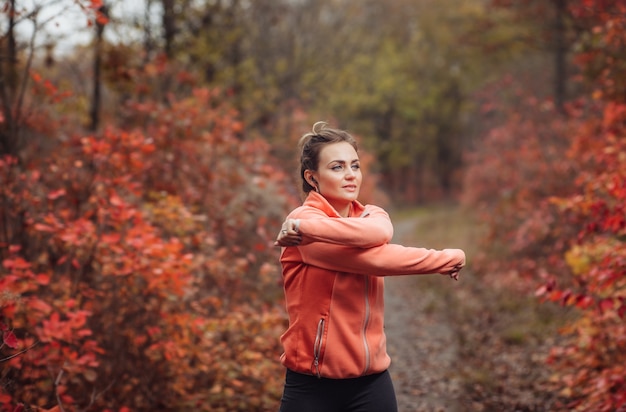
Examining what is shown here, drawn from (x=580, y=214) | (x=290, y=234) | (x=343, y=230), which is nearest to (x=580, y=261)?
(x=580, y=214)

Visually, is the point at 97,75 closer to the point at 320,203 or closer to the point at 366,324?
the point at 320,203

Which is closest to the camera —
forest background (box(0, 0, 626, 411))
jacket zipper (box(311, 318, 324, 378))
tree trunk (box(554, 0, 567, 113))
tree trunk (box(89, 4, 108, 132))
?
jacket zipper (box(311, 318, 324, 378))

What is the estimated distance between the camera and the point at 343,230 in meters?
2.72

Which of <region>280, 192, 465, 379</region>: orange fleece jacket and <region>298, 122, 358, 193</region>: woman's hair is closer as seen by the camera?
<region>280, 192, 465, 379</region>: orange fleece jacket

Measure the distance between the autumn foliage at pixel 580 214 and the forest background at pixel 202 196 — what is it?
0.04 m

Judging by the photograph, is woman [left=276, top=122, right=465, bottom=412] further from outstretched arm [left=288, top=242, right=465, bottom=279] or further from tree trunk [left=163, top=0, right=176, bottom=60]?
tree trunk [left=163, top=0, right=176, bottom=60]

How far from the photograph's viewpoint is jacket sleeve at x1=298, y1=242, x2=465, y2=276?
2.77 metres

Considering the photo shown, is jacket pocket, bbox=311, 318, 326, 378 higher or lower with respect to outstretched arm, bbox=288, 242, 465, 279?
lower

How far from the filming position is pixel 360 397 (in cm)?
286

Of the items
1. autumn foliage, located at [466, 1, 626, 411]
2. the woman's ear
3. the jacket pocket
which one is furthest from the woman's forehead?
autumn foliage, located at [466, 1, 626, 411]

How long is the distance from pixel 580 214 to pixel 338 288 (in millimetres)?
7712

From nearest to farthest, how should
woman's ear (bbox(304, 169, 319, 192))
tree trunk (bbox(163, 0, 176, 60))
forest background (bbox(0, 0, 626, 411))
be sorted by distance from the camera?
woman's ear (bbox(304, 169, 319, 192)) → forest background (bbox(0, 0, 626, 411)) → tree trunk (bbox(163, 0, 176, 60))

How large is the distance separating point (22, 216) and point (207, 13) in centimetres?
731

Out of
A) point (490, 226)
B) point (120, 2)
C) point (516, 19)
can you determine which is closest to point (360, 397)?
point (120, 2)
